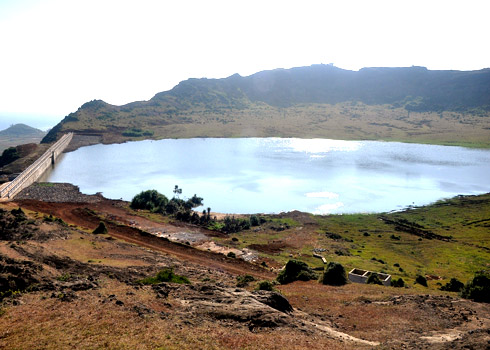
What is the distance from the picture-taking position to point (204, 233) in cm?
Answer: 6056

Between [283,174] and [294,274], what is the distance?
92764mm

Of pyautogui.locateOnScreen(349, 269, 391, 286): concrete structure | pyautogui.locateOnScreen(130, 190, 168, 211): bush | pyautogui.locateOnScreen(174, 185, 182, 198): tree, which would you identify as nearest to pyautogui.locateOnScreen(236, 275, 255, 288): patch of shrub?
pyautogui.locateOnScreen(349, 269, 391, 286): concrete structure

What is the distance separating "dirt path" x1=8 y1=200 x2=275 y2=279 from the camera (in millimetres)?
39000

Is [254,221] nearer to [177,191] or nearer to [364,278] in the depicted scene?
[177,191]

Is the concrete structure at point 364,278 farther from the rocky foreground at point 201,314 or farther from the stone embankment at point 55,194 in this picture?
the stone embankment at point 55,194

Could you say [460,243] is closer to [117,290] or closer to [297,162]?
[117,290]

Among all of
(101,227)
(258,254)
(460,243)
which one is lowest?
(460,243)

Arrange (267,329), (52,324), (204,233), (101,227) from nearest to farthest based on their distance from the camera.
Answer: (52,324) < (267,329) < (101,227) < (204,233)

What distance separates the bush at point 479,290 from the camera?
25925 mm

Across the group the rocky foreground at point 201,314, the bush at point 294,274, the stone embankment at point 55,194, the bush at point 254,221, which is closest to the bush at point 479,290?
the rocky foreground at point 201,314

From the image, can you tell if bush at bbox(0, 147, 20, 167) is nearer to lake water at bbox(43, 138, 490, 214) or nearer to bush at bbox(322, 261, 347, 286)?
lake water at bbox(43, 138, 490, 214)

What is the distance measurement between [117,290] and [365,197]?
87674mm

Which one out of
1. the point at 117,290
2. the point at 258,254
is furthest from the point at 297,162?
the point at 117,290

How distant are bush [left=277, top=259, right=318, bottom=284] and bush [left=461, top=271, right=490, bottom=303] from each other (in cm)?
1276
